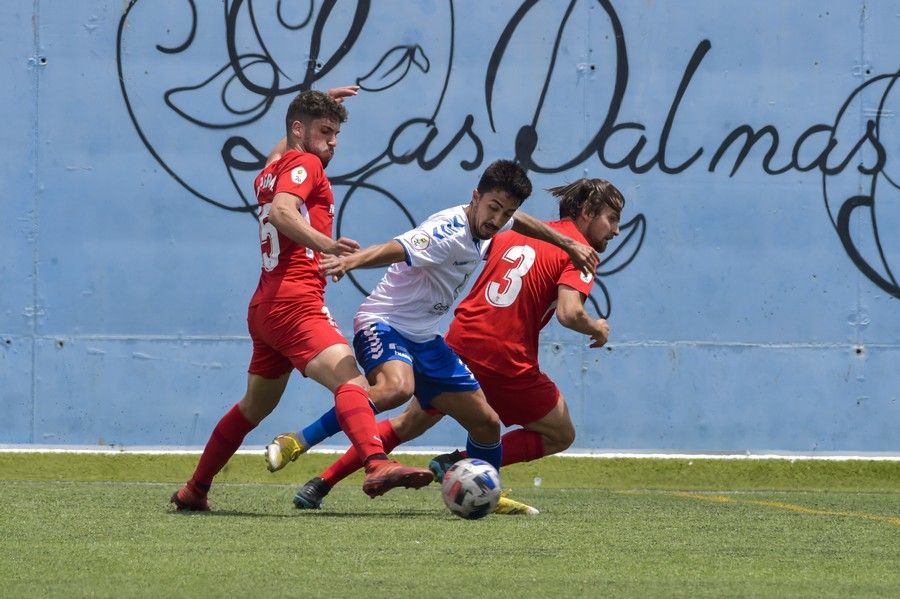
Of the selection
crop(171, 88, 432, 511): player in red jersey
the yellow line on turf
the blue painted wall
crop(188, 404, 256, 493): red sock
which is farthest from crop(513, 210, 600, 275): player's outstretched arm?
the blue painted wall

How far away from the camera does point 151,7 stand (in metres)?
9.02

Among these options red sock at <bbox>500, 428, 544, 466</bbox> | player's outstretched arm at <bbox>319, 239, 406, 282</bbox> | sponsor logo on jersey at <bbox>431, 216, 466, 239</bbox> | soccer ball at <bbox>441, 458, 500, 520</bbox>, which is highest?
sponsor logo on jersey at <bbox>431, 216, 466, 239</bbox>

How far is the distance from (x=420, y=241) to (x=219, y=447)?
4.21 feet

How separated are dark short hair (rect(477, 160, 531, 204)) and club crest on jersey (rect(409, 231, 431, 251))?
1.15ft

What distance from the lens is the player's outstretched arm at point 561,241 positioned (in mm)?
6277

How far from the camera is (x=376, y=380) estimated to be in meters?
6.11

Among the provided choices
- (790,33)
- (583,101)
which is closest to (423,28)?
(583,101)

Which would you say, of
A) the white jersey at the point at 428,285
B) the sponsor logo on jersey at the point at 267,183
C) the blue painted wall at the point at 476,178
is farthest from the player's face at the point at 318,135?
the blue painted wall at the point at 476,178

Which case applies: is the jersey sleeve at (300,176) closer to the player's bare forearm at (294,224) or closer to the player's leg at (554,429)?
the player's bare forearm at (294,224)

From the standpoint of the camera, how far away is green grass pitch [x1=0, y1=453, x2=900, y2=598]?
3.86 m

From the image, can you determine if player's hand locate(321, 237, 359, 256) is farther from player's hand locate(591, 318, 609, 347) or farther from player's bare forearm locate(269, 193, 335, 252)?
player's hand locate(591, 318, 609, 347)

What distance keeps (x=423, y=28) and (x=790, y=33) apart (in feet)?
7.87

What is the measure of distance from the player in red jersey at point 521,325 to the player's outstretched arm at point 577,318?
17mm

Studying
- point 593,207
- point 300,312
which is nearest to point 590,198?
point 593,207
